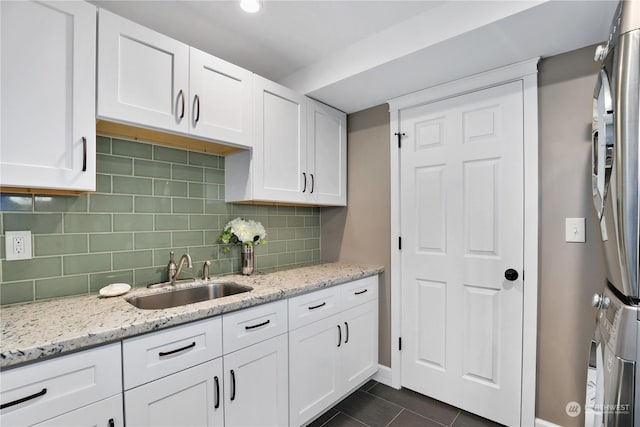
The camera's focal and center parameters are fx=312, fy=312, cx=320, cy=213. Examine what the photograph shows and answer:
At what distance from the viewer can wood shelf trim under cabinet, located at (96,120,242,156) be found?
1591 mm

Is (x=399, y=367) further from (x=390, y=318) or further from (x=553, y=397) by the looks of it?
(x=553, y=397)

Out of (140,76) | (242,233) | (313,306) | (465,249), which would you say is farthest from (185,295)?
(465,249)

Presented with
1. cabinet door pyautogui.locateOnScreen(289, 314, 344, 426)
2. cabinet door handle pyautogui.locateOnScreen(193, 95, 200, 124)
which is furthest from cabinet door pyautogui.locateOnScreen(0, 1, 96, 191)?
cabinet door pyautogui.locateOnScreen(289, 314, 344, 426)

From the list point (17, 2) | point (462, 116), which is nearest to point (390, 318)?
point (462, 116)

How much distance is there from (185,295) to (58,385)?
32.4 inches

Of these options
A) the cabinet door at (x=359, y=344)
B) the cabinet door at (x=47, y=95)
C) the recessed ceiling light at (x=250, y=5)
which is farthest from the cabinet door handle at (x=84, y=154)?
the cabinet door at (x=359, y=344)

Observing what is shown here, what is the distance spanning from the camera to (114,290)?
5.10 feet

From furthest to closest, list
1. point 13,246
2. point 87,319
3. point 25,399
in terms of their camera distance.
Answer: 1. point 13,246
2. point 87,319
3. point 25,399

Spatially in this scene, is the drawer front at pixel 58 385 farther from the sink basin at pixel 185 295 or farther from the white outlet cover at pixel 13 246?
the white outlet cover at pixel 13 246

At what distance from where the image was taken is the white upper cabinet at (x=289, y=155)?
2.03 metres

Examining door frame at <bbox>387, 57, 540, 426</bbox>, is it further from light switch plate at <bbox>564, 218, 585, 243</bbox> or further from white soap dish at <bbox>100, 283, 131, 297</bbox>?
white soap dish at <bbox>100, 283, 131, 297</bbox>

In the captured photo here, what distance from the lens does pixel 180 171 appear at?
1987mm

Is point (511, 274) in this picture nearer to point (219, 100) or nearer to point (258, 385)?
point (258, 385)

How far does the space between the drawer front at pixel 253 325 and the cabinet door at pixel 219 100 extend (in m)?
0.98
